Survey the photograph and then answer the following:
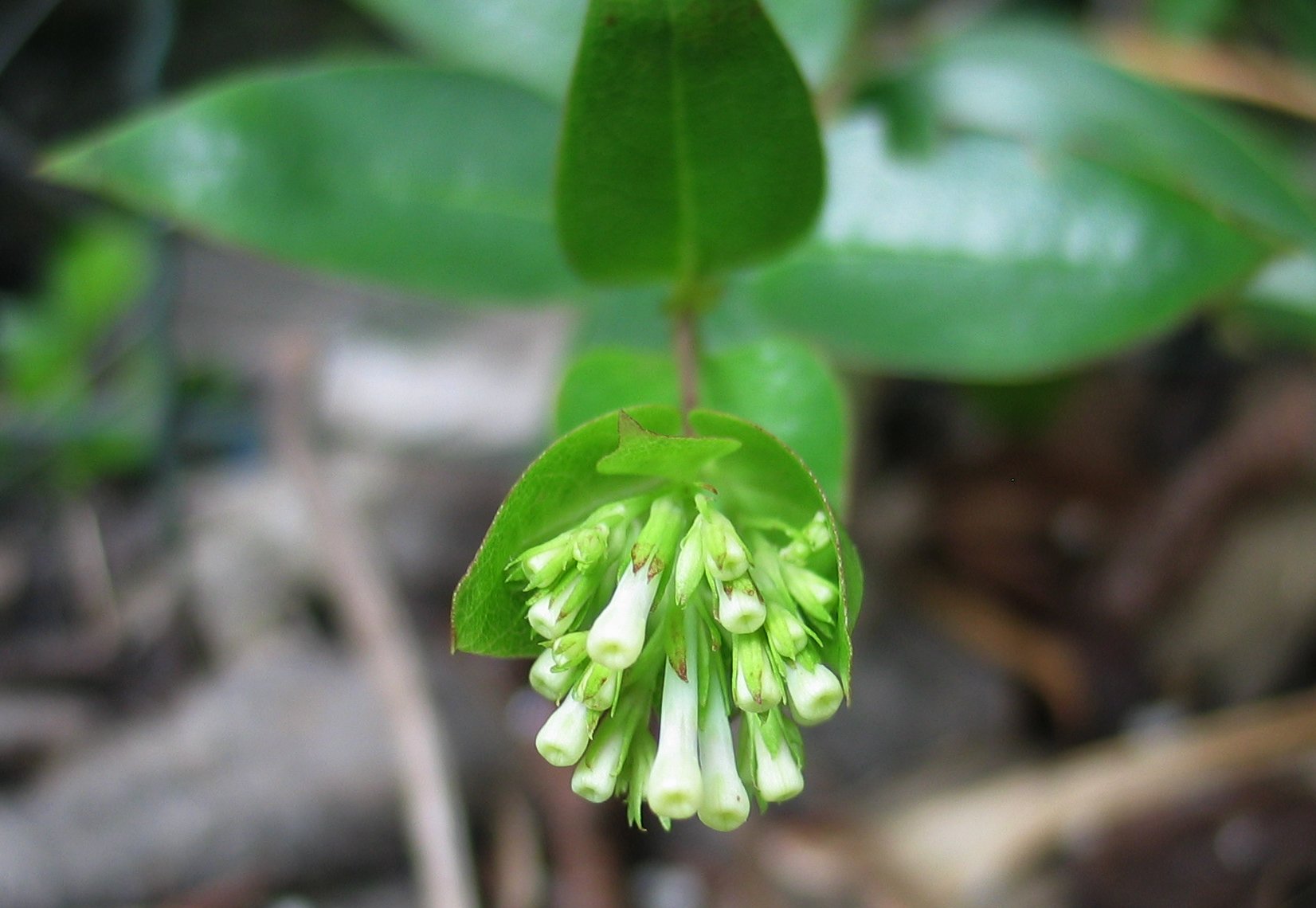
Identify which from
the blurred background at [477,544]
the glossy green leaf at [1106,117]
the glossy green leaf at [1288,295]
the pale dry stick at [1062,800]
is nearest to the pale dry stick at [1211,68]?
the blurred background at [477,544]

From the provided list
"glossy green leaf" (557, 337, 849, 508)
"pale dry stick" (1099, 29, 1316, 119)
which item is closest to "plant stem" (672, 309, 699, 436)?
"glossy green leaf" (557, 337, 849, 508)

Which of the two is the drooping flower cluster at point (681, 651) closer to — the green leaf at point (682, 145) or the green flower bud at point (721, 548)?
the green flower bud at point (721, 548)

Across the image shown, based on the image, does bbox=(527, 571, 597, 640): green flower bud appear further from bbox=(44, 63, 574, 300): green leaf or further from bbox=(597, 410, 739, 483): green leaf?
bbox=(44, 63, 574, 300): green leaf

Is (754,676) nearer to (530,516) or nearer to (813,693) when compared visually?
(813,693)

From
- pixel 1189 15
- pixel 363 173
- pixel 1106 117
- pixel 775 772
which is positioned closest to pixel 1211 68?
pixel 1189 15

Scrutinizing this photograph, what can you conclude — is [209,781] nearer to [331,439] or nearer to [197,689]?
[197,689]

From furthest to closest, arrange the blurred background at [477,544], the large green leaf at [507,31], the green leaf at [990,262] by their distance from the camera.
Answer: the blurred background at [477,544] < the large green leaf at [507,31] < the green leaf at [990,262]
